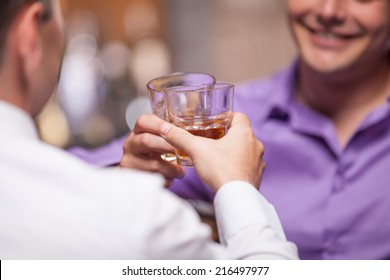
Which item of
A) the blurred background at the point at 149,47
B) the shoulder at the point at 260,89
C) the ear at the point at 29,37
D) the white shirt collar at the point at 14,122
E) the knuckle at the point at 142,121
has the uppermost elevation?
the ear at the point at 29,37

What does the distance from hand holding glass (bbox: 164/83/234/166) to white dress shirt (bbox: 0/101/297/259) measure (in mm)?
75

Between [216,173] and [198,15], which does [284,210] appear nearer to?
[216,173]

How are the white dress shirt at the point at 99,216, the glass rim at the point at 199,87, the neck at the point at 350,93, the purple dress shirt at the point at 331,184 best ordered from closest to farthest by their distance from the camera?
the white dress shirt at the point at 99,216, the glass rim at the point at 199,87, the purple dress shirt at the point at 331,184, the neck at the point at 350,93

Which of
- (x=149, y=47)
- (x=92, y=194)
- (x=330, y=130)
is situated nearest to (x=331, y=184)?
(x=330, y=130)

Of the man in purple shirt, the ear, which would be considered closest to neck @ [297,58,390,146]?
the man in purple shirt

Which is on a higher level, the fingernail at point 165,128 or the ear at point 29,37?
the ear at point 29,37

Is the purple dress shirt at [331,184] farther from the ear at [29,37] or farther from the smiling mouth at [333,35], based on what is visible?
the ear at [29,37]

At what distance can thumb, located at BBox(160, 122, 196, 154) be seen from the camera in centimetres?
59

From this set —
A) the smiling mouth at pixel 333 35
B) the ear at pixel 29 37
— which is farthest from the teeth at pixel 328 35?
the ear at pixel 29 37

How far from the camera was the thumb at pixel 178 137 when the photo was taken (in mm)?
587

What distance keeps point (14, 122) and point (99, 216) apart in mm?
142

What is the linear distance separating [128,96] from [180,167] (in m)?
1.01
